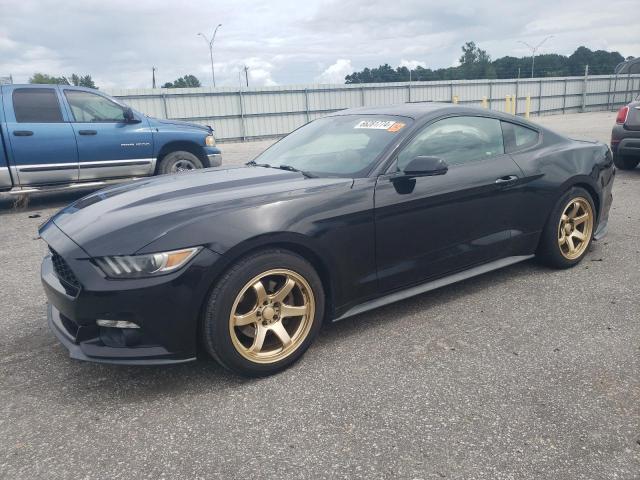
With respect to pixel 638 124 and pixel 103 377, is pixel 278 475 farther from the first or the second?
pixel 638 124

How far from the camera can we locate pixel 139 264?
2.44 m

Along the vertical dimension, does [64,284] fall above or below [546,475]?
above

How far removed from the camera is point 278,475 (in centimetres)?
205

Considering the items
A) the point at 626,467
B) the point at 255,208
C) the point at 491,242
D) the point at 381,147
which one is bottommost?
the point at 626,467

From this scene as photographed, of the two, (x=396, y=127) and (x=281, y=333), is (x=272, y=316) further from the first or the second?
(x=396, y=127)

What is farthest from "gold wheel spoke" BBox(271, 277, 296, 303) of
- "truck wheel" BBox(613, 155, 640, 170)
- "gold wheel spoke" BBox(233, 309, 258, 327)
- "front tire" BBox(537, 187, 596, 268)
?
"truck wheel" BBox(613, 155, 640, 170)

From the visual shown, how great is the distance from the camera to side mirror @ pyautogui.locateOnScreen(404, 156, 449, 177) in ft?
10.1

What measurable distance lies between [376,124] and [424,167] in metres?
0.69

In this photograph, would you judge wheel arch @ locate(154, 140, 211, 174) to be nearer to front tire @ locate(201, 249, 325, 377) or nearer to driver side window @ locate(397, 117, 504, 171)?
driver side window @ locate(397, 117, 504, 171)

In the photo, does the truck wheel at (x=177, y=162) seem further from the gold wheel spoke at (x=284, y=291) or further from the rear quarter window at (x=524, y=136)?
the gold wheel spoke at (x=284, y=291)

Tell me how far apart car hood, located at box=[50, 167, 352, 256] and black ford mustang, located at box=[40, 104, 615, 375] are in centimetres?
1

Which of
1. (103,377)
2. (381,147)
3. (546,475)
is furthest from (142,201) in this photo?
(546,475)

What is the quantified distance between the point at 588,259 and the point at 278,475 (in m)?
3.66

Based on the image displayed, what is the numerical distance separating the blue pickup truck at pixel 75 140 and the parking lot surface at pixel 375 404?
433 centimetres
